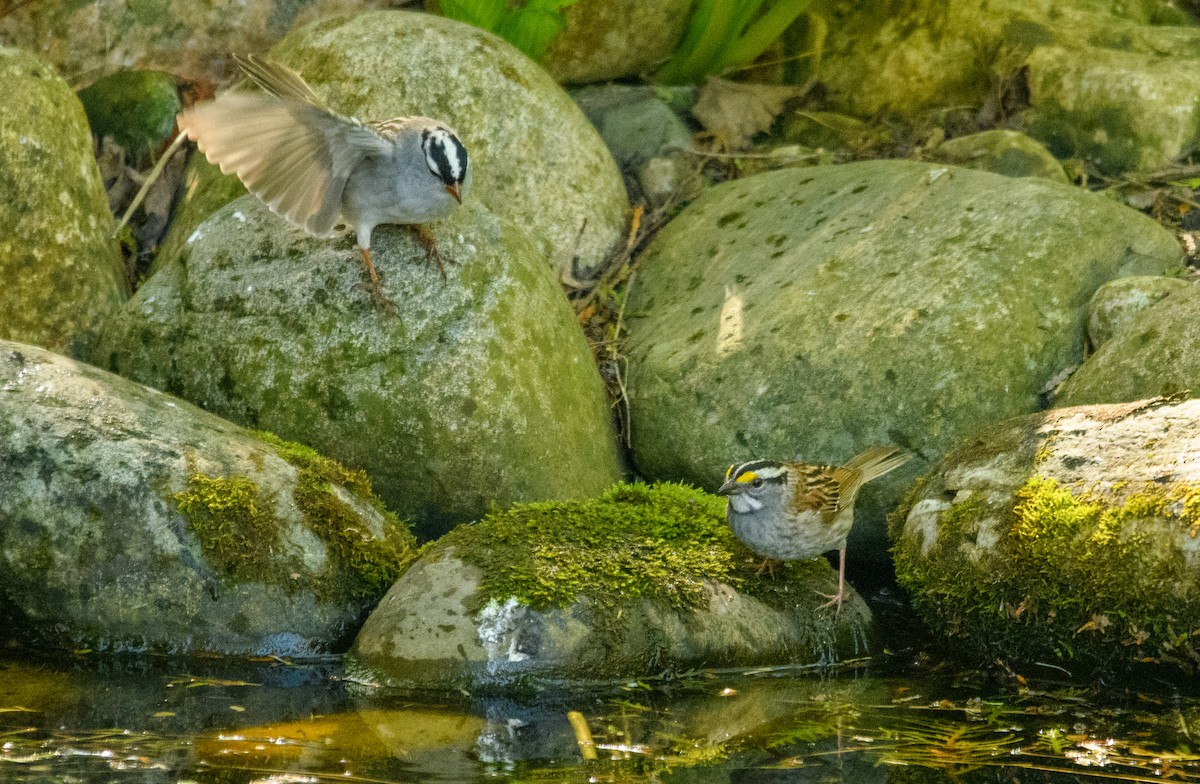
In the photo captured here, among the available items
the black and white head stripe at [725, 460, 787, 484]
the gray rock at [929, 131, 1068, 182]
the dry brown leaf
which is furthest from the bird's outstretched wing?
the gray rock at [929, 131, 1068, 182]

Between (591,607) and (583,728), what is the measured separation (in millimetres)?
767

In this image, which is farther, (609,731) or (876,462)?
(876,462)

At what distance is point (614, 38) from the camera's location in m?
10.4

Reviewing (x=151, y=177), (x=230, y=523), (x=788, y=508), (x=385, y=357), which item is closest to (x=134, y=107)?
(x=151, y=177)

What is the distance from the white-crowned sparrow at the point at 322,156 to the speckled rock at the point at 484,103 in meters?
1.93

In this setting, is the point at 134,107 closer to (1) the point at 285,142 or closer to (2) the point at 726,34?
(1) the point at 285,142

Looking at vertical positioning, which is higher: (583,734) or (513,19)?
(513,19)

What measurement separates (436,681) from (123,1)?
22.2 feet

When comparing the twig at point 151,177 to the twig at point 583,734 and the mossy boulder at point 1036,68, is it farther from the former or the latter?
the twig at point 583,734

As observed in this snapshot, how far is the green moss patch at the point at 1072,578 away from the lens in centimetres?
511

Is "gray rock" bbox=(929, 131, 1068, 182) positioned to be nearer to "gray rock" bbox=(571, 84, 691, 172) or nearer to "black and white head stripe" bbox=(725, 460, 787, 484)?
"gray rock" bbox=(571, 84, 691, 172)

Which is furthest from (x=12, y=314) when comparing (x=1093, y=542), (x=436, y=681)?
(x=1093, y=542)

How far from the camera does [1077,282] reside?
283 inches

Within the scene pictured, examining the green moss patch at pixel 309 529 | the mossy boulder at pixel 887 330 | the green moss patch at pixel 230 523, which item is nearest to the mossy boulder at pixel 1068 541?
the mossy boulder at pixel 887 330
